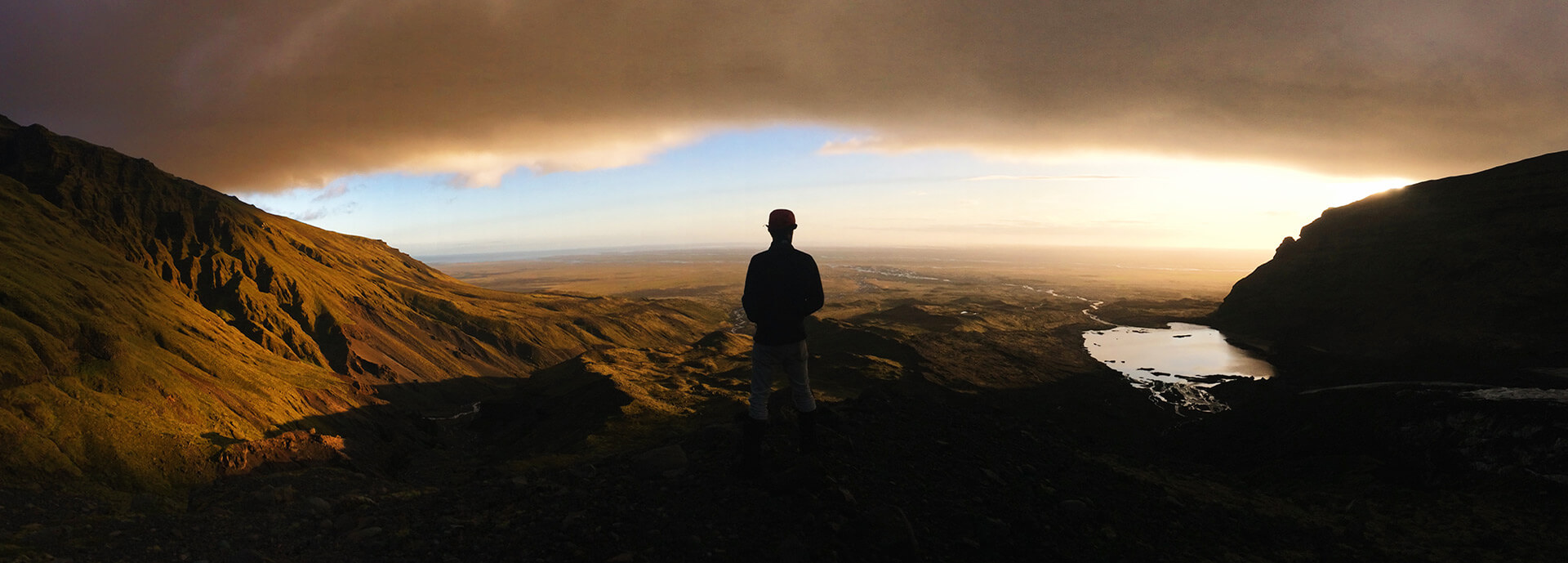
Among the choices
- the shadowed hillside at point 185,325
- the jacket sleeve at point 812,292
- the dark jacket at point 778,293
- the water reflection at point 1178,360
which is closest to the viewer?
the dark jacket at point 778,293

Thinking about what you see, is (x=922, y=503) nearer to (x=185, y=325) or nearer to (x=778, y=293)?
(x=778, y=293)

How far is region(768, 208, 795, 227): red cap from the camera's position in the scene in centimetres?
820

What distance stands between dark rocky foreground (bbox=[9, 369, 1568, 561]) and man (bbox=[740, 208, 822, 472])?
71cm

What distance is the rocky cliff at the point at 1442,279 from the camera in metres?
43.8

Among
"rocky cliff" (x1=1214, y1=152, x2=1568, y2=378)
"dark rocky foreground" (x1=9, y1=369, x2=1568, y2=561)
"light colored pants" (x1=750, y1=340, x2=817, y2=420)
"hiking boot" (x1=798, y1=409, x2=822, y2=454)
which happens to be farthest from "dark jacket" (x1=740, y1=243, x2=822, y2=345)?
"rocky cliff" (x1=1214, y1=152, x2=1568, y2=378)

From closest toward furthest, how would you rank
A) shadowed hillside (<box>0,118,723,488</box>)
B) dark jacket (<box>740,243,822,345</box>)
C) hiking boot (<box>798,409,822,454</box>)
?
dark jacket (<box>740,243,822,345</box>) < hiking boot (<box>798,409,822,454</box>) < shadowed hillside (<box>0,118,723,488</box>)

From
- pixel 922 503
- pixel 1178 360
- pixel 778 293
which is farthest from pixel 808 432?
pixel 1178 360

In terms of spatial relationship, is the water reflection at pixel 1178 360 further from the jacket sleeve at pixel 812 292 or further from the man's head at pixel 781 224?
the man's head at pixel 781 224

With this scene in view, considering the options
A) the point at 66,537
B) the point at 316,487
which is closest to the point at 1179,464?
the point at 66,537

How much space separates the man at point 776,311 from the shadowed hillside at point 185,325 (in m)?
15.6

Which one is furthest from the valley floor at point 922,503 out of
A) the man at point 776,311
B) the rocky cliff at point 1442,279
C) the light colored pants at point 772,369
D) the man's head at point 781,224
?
the rocky cliff at point 1442,279

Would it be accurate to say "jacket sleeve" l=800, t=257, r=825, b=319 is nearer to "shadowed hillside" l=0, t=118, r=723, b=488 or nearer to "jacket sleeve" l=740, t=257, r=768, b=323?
"jacket sleeve" l=740, t=257, r=768, b=323

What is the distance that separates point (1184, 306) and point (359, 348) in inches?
5191

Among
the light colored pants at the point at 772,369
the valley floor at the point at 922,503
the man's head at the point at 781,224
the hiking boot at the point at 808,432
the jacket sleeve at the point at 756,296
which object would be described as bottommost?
the valley floor at the point at 922,503
